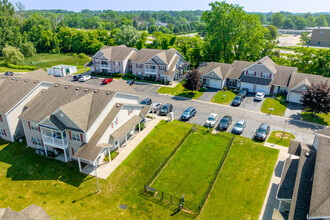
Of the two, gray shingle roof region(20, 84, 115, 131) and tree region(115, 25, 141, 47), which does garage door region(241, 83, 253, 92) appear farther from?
tree region(115, 25, 141, 47)

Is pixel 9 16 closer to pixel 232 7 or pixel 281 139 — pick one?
pixel 232 7

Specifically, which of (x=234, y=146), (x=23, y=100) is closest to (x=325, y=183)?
(x=234, y=146)

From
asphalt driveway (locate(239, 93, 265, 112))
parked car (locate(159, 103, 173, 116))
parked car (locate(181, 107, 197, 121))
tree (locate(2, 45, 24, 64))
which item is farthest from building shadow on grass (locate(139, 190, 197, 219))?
tree (locate(2, 45, 24, 64))

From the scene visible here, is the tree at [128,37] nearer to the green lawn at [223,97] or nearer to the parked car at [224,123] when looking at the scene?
the green lawn at [223,97]

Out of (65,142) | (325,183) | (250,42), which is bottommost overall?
(65,142)

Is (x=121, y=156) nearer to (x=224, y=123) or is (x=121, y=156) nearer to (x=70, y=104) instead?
(x=70, y=104)

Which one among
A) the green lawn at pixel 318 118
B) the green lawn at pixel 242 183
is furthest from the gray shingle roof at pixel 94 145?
the green lawn at pixel 318 118
